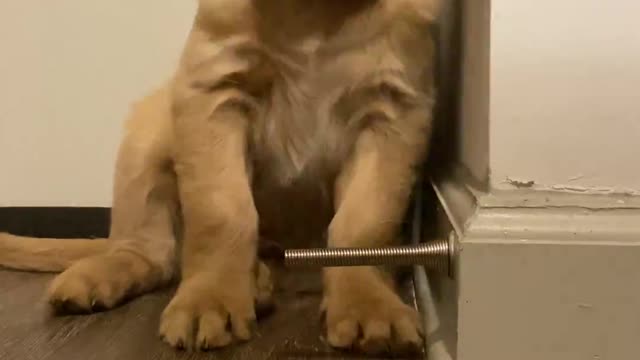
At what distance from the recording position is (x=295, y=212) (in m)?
1.42

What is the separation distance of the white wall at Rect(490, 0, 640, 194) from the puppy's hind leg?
64 centimetres

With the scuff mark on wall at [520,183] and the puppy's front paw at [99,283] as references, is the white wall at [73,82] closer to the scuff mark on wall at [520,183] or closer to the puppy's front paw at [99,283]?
the puppy's front paw at [99,283]

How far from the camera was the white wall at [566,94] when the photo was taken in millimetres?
839

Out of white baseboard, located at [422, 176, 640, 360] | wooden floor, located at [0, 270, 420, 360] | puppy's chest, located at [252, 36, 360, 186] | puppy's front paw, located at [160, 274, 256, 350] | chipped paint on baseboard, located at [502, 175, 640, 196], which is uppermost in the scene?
puppy's chest, located at [252, 36, 360, 186]

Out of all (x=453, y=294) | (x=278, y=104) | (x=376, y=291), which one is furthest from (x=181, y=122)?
(x=453, y=294)

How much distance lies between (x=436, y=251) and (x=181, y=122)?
0.47 meters

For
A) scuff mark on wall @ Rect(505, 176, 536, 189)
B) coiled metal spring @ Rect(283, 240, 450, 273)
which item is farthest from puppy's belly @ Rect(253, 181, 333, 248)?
scuff mark on wall @ Rect(505, 176, 536, 189)

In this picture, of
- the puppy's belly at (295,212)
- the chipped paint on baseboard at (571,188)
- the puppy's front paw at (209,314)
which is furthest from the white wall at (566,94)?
the puppy's belly at (295,212)

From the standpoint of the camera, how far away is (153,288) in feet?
4.43

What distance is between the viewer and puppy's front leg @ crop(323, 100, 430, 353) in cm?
99

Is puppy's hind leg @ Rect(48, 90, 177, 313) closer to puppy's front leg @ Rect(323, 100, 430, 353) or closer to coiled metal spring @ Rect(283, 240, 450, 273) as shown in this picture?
puppy's front leg @ Rect(323, 100, 430, 353)

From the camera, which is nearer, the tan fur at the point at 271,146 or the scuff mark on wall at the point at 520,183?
the scuff mark on wall at the point at 520,183

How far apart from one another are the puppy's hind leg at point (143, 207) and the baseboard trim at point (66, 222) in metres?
0.48

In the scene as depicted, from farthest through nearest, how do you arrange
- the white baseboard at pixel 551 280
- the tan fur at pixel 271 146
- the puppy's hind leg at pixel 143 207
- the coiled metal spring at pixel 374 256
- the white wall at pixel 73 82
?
the white wall at pixel 73 82
the puppy's hind leg at pixel 143 207
the tan fur at pixel 271 146
the coiled metal spring at pixel 374 256
the white baseboard at pixel 551 280
